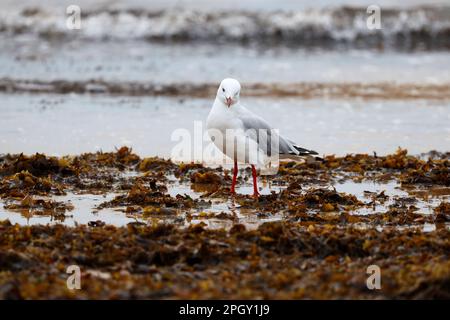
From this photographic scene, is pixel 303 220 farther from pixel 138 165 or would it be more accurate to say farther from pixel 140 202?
pixel 138 165

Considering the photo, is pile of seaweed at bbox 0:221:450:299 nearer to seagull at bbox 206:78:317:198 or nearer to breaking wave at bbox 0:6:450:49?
seagull at bbox 206:78:317:198

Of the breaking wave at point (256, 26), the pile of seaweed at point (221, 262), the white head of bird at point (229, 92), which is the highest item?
the breaking wave at point (256, 26)

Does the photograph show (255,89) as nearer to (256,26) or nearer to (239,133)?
(239,133)

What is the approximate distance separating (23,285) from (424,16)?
65.2ft

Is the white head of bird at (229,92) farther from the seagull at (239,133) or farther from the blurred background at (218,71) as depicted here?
the blurred background at (218,71)

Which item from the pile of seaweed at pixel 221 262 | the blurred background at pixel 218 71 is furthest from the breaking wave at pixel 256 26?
the pile of seaweed at pixel 221 262

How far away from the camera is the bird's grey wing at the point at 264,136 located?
765cm

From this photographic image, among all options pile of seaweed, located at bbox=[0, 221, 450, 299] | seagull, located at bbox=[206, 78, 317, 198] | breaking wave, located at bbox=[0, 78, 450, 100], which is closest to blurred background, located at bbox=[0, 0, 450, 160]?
breaking wave, located at bbox=[0, 78, 450, 100]

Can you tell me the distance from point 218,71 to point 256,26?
216 inches

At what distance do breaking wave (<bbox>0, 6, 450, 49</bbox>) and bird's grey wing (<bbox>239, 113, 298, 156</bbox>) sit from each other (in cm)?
1352

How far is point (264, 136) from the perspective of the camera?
7.77 m

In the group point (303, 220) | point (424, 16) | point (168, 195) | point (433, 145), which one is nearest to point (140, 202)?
point (168, 195)

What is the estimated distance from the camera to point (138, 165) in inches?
349

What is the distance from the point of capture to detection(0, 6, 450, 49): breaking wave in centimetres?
2138
